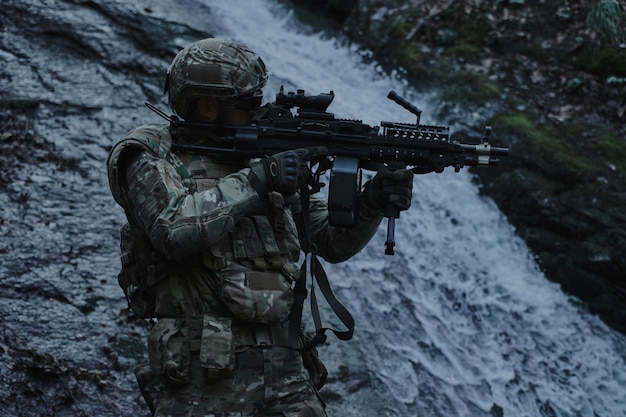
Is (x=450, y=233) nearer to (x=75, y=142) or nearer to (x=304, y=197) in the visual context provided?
(x=75, y=142)

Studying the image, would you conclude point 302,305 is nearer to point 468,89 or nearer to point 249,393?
point 249,393

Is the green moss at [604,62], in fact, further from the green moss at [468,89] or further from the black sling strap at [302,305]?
the black sling strap at [302,305]

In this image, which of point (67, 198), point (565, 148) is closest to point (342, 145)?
point (67, 198)

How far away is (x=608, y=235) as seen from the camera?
330 inches

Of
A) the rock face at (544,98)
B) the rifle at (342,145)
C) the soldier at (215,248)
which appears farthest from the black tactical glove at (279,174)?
the rock face at (544,98)

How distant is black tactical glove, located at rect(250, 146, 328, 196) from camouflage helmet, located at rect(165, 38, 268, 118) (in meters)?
0.36

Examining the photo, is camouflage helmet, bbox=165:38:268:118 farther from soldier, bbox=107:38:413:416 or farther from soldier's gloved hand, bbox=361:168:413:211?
soldier's gloved hand, bbox=361:168:413:211

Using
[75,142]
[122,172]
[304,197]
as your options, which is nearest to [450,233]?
[75,142]

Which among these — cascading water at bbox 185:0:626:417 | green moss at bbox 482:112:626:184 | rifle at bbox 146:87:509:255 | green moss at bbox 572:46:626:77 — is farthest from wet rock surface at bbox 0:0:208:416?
green moss at bbox 572:46:626:77

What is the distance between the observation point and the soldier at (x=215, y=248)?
3422 millimetres

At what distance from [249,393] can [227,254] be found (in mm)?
579

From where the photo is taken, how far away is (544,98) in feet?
34.0

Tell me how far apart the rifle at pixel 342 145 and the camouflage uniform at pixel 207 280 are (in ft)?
0.51

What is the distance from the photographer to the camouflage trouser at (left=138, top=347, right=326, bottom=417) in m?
3.44
